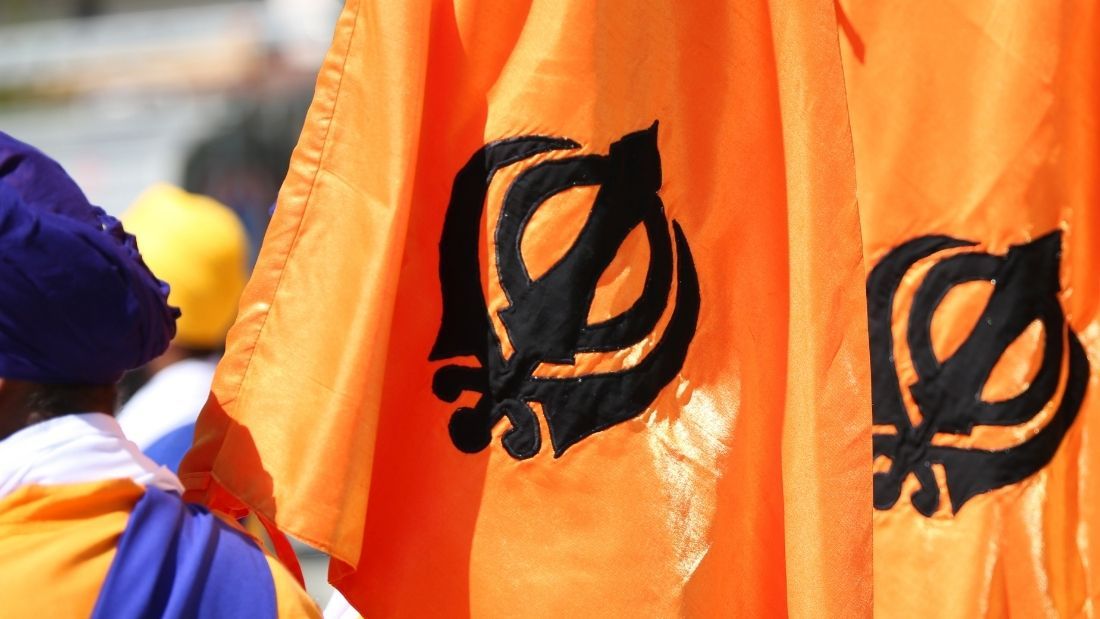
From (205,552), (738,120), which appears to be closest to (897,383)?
(738,120)

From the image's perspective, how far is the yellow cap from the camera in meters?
→ 3.84

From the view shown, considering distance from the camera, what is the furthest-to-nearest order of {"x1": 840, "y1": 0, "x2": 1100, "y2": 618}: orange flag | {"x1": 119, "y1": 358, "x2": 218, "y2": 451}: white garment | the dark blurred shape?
the dark blurred shape
{"x1": 119, "y1": 358, "x2": 218, "y2": 451}: white garment
{"x1": 840, "y1": 0, "x2": 1100, "y2": 618}: orange flag

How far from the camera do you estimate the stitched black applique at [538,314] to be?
5.66 feet

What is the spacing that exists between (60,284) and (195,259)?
2.48 meters

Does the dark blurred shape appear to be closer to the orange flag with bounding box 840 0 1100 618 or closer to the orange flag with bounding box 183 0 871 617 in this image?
the orange flag with bounding box 840 0 1100 618

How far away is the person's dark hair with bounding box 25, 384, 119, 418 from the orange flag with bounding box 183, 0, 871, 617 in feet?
0.41

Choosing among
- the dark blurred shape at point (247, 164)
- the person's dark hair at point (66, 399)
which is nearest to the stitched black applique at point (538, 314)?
the person's dark hair at point (66, 399)

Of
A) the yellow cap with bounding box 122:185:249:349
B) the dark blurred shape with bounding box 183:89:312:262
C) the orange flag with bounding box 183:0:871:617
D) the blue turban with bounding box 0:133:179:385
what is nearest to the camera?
the blue turban with bounding box 0:133:179:385

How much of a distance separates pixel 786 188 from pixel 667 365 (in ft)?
0.88

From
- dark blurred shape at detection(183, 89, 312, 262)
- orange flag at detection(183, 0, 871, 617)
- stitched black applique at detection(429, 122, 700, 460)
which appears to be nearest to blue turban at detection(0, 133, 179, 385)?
orange flag at detection(183, 0, 871, 617)

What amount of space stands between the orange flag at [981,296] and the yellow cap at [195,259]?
2259 millimetres

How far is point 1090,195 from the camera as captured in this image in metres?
2.01

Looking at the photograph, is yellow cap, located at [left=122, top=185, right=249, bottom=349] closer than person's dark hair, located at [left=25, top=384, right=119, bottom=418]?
No

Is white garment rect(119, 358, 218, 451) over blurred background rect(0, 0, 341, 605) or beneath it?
beneath
